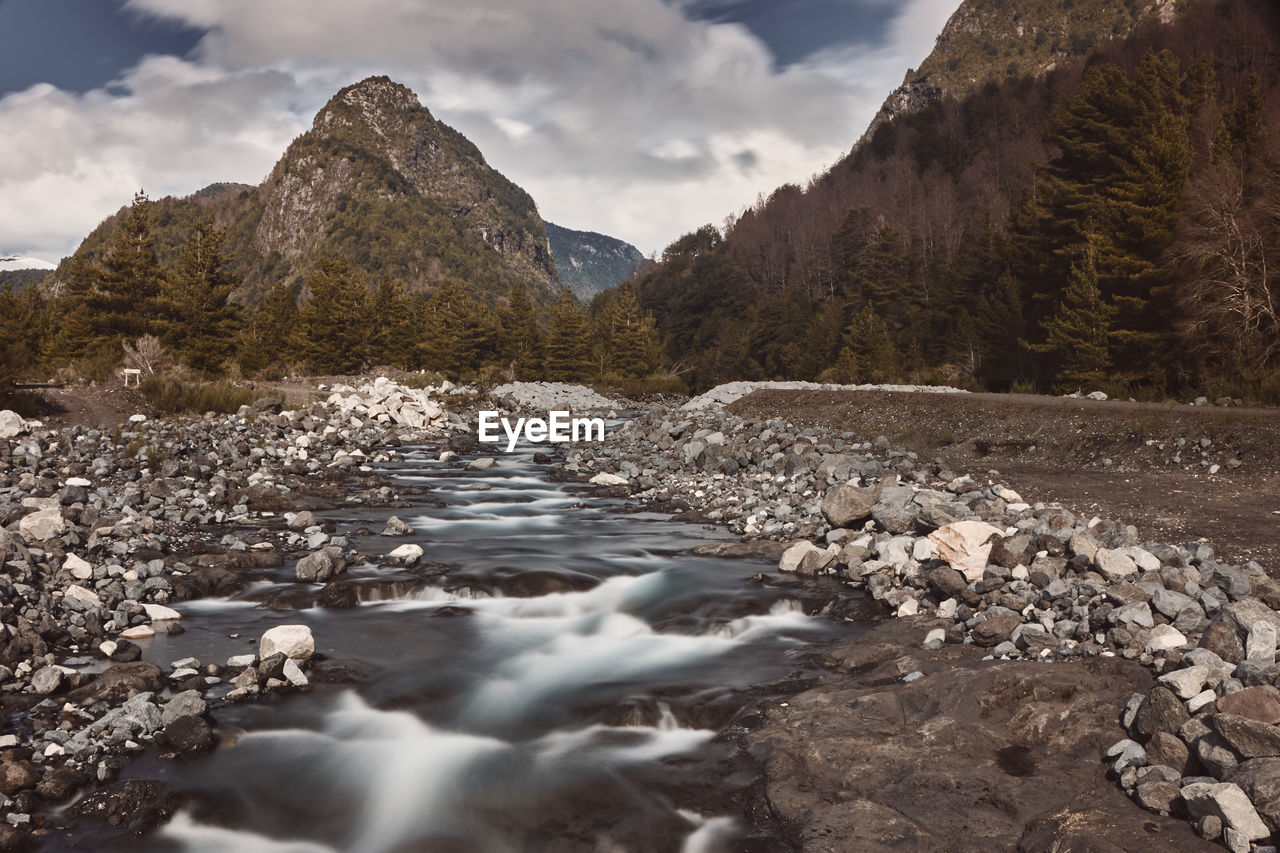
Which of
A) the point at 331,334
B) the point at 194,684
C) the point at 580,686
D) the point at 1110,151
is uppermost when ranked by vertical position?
the point at 1110,151

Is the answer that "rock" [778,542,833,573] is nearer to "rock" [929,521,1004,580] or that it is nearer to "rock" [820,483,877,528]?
"rock" [820,483,877,528]

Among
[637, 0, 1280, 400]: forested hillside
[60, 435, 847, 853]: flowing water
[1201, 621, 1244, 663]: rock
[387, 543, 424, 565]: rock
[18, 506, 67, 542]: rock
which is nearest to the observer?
[60, 435, 847, 853]: flowing water

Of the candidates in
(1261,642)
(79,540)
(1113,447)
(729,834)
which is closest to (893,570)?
(1261,642)

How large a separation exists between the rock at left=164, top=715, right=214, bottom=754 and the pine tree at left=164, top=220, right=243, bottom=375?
33.7m

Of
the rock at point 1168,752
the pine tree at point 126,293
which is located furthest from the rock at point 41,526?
the pine tree at point 126,293

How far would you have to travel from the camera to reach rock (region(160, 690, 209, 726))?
20.7ft

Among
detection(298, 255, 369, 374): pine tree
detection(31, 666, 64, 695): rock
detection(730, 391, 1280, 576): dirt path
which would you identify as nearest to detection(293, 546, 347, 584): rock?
detection(31, 666, 64, 695): rock

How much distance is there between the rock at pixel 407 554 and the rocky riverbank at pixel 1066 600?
16.6 ft

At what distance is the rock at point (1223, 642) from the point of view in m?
6.04

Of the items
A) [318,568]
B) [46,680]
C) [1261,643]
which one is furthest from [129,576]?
[1261,643]

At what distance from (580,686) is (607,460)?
1520 centimetres

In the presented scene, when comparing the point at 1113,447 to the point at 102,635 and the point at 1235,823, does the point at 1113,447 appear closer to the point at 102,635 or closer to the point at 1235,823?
the point at 1235,823

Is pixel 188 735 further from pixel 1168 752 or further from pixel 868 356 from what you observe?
pixel 868 356

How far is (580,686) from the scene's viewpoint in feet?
26.8
